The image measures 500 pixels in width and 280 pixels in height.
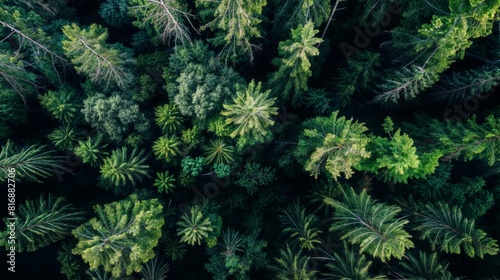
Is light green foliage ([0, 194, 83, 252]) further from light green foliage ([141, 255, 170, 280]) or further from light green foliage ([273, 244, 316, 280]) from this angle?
light green foliage ([273, 244, 316, 280])

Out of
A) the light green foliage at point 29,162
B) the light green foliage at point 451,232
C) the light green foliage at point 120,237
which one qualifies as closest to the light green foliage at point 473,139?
the light green foliage at point 451,232

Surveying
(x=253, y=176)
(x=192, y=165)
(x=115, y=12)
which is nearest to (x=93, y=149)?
(x=192, y=165)

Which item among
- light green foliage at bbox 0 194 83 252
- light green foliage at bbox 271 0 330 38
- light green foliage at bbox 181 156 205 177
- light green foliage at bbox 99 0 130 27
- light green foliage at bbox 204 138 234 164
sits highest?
light green foliage at bbox 271 0 330 38

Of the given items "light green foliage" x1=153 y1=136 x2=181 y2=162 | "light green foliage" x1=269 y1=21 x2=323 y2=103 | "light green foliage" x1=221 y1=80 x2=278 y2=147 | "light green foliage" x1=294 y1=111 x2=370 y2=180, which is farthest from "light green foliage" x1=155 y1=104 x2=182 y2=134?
"light green foliage" x1=294 y1=111 x2=370 y2=180

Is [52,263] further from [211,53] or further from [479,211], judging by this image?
[479,211]

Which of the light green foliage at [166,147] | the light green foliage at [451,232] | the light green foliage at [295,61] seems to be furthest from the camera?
the light green foliage at [166,147]

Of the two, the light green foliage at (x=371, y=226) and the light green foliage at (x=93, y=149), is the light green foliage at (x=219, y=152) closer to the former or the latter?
the light green foliage at (x=93, y=149)
